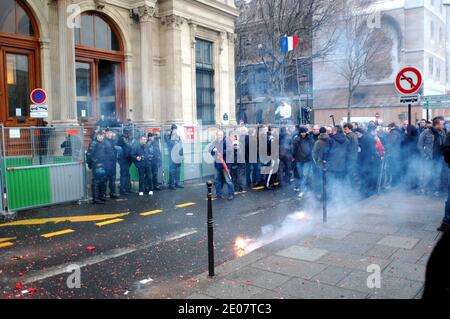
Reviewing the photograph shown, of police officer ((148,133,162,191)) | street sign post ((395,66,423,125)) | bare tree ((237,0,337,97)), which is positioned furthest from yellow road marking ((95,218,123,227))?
bare tree ((237,0,337,97))

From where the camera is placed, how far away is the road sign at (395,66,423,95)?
9586mm

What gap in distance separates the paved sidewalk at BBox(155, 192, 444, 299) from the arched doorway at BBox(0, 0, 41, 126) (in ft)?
34.7

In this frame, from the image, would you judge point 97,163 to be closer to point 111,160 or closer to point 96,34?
point 111,160

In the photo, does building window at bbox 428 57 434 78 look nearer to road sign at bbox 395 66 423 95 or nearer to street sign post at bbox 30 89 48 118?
road sign at bbox 395 66 423 95

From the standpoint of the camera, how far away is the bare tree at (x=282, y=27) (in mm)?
21812

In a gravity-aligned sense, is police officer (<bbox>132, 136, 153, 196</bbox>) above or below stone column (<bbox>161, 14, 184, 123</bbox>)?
below

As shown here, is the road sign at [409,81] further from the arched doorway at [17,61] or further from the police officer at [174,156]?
the arched doorway at [17,61]

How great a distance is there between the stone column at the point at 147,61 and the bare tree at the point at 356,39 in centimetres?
1009

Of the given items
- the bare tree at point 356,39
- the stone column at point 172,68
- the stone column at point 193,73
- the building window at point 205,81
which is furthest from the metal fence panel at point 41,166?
the bare tree at point 356,39

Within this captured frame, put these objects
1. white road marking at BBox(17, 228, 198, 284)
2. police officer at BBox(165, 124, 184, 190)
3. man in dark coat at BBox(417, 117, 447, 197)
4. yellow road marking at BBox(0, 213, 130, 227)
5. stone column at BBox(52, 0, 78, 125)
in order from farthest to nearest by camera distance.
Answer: stone column at BBox(52, 0, 78, 125) < police officer at BBox(165, 124, 184, 190) < man in dark coat at BBox(417, 117, 447, 197) < yellow road marking at BBox(0, 213, 130, 227) < white road marking at BBox(17, 228, 198, 284)

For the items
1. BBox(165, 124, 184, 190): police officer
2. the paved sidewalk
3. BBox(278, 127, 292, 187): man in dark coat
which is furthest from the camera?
BBox(278, 127, 292, 187): man in dark coat

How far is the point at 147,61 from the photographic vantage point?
57.6 ft
